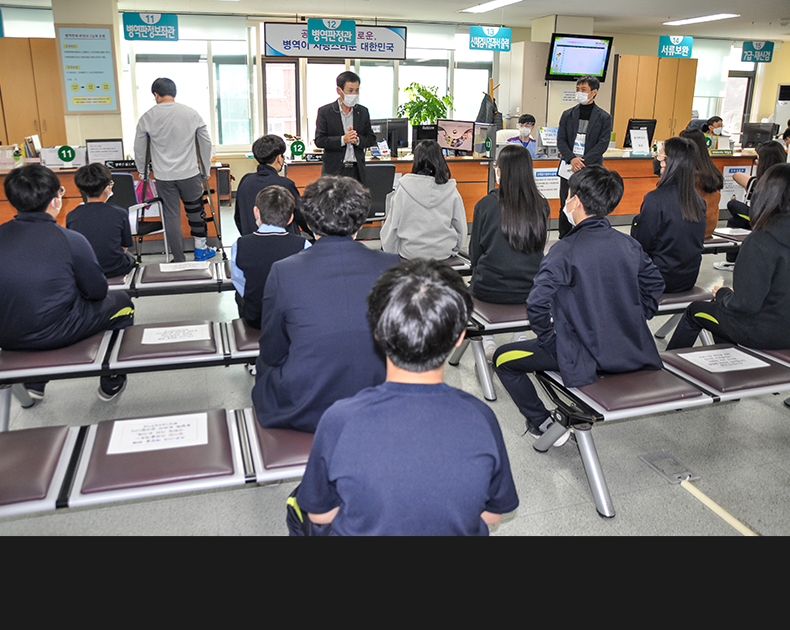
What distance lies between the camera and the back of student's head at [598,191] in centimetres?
219

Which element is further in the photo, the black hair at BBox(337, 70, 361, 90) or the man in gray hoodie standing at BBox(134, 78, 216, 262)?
the black hair at BBox(337, 70, 361, 90)

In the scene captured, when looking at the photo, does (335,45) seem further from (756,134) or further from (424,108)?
(756,134)

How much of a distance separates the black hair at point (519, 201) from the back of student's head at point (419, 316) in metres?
1.93

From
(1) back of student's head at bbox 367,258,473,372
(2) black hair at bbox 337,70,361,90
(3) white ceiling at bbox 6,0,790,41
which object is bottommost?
(1) back of student's head at bbox 367,258,473,372

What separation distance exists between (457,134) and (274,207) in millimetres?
4711

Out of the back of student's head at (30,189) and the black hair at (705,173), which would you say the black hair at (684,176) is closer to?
the black hair at (705,173)

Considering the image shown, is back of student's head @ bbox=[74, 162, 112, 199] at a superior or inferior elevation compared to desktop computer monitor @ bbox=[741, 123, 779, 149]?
inferior

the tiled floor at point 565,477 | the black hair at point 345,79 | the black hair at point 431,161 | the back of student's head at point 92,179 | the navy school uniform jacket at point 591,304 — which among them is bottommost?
the tiled floor at point 565,477

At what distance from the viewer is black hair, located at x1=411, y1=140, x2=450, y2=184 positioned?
3.45 metres

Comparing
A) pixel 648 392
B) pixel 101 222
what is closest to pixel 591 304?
pixel 648 392

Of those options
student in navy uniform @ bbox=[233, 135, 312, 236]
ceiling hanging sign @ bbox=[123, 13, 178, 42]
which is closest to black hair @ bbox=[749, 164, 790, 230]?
student in navy uniform @ bbox=[233, 135, 312, 236]

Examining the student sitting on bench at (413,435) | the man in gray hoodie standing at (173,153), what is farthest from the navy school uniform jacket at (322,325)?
the man in gray hoodie standing at (173,153)

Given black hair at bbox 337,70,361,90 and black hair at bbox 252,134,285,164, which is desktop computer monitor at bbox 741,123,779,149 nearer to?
black hair at bbox 337,70,361,90

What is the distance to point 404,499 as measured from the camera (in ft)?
3.38
